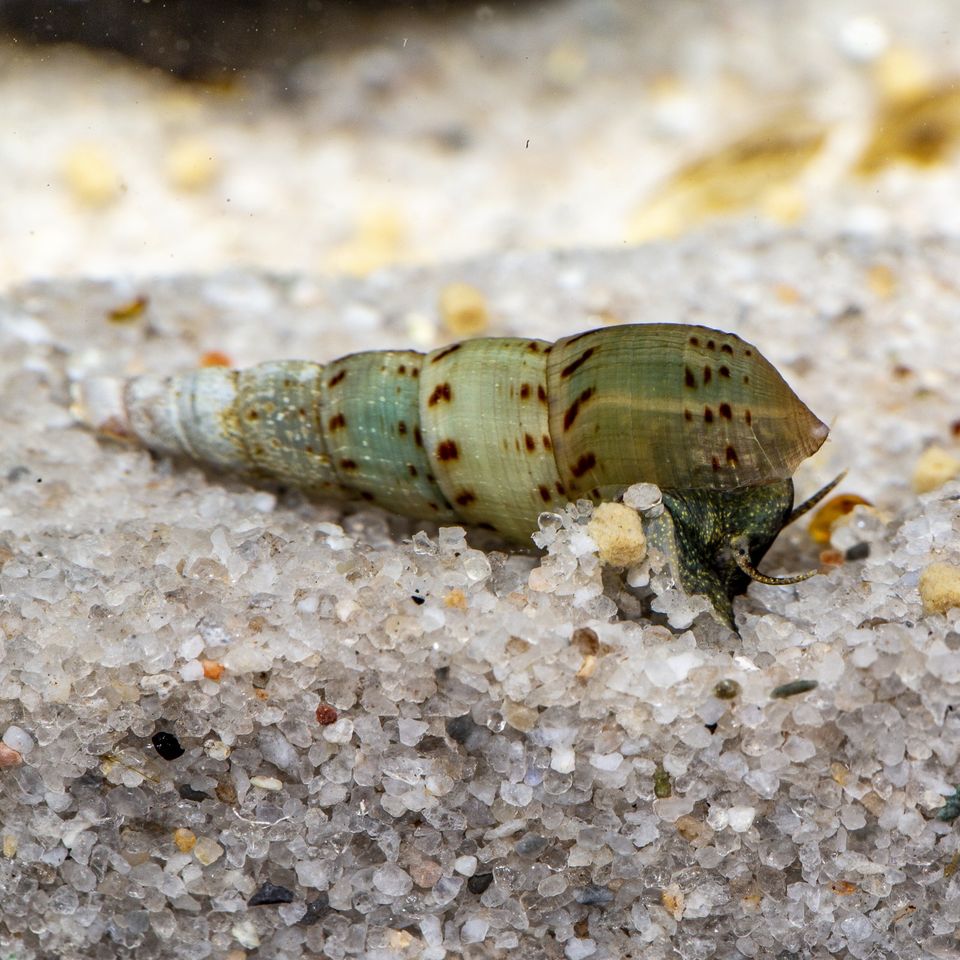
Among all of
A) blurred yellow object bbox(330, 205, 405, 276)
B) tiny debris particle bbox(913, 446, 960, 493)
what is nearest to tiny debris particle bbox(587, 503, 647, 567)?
tiny debris particle bbox(913, 446, 960, 493)

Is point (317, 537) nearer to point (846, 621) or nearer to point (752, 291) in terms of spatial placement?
point (846, 621)

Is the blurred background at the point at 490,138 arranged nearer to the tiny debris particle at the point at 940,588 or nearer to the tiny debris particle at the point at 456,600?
the tiny debris particle at the point at 940,588

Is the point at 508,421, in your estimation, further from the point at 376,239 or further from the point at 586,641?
the point at 376,239

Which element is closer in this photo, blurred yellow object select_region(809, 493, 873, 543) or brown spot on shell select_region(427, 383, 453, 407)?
brown spot on shell select_region(427, 383, 453, 407)

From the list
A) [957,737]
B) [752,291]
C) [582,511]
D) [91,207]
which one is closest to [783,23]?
[752,291]

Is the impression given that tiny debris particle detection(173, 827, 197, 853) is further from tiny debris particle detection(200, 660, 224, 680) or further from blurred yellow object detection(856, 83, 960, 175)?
blurred yellow object detection(856, 83, 960, 175)

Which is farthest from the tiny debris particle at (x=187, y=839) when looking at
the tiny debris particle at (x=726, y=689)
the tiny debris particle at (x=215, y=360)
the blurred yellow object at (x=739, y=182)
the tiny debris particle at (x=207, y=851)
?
the blurred yellow object at (x=739, y=182)

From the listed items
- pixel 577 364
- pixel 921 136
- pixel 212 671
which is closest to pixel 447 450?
pixel 577 364

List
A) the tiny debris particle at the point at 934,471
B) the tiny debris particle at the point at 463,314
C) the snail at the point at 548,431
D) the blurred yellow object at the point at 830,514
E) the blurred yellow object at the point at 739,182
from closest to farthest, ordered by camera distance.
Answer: the snail at the point at 548,431 → the blurred yellow object at the point at 830,514 → the tiny debris particle at the point at 934,471 → the tiny debris particle at the point at 463,314 → the blurred yellow object at the point at 739,182
